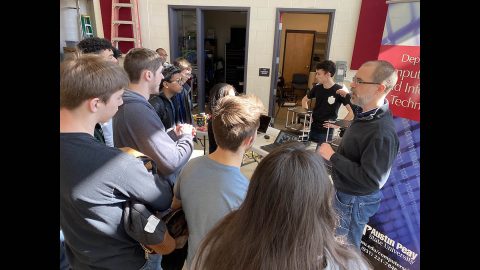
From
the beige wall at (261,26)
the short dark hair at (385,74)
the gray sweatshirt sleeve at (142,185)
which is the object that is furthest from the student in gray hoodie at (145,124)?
the beige wall at (261,26)

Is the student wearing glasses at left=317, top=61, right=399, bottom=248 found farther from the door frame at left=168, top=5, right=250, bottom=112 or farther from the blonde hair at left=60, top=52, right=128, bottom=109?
the door frame at left=168, top=5, right=250, bottom=112

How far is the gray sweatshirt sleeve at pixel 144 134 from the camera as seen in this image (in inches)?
55.8

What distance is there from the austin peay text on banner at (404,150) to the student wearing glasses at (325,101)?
2.98 feet

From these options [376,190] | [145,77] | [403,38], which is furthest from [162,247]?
[403,38]

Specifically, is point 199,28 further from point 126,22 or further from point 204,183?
point 204,183

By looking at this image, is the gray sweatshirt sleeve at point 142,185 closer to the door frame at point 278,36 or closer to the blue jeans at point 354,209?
the blue jeans at point 354,209

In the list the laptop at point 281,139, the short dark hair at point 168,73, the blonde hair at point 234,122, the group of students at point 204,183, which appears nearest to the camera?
the group of students at point 204,183

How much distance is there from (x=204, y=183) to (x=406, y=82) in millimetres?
1818

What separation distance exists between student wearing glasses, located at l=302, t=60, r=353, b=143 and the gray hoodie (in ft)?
6.92

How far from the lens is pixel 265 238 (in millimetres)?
695

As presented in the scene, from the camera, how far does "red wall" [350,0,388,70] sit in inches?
166

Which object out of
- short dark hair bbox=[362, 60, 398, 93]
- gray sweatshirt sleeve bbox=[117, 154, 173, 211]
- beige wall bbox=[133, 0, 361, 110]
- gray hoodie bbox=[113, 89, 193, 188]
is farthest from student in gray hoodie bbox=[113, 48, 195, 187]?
beige wall bbox=[133, 0, 361, 110]

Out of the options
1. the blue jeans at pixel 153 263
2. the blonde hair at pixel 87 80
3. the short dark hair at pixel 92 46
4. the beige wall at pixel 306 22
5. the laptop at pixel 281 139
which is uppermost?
the beige wall at pixel 306 22
